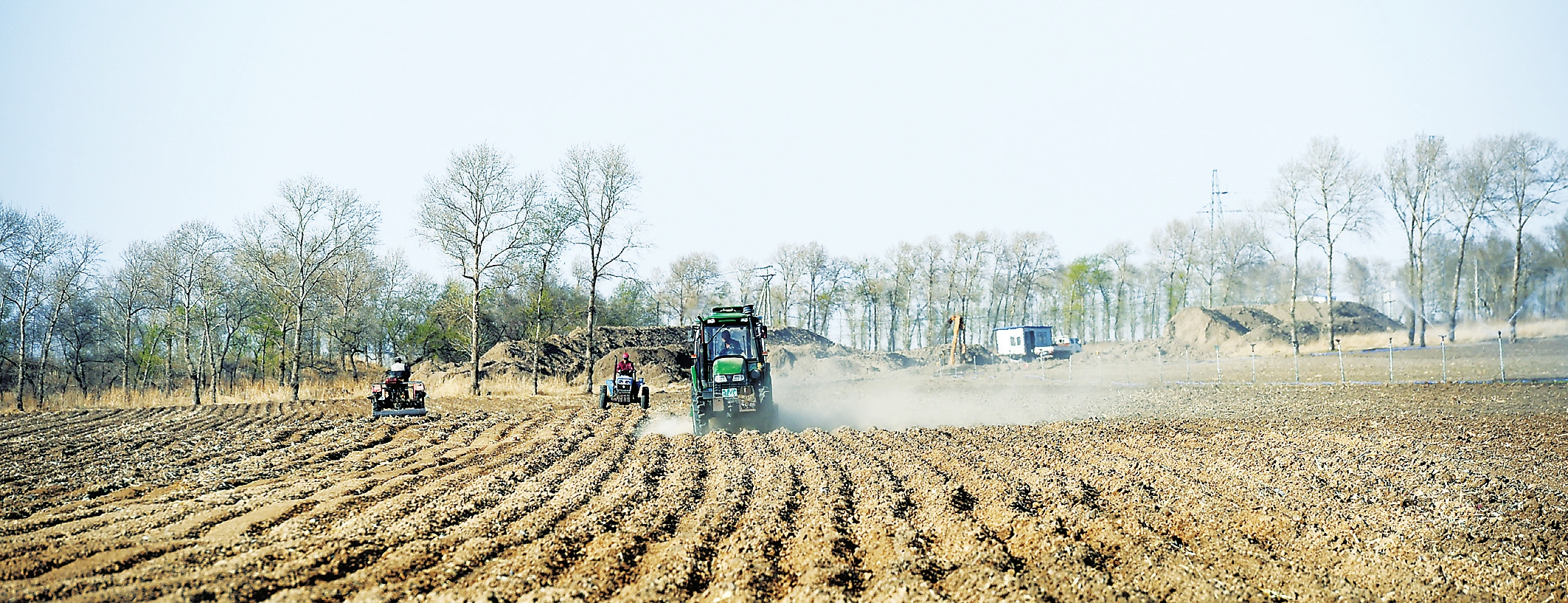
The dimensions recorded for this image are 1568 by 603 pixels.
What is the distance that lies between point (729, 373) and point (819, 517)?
26.9 feet

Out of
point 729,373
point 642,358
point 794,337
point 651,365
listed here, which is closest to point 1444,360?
point 729,373

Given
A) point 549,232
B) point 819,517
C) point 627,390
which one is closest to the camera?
point 819,517

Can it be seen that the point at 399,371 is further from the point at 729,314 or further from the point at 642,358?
the point at 642,358

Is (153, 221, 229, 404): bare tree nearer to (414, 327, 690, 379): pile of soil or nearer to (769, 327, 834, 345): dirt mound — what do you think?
(414, 327, 690, 379): pile of soil

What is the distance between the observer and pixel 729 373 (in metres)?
15.5

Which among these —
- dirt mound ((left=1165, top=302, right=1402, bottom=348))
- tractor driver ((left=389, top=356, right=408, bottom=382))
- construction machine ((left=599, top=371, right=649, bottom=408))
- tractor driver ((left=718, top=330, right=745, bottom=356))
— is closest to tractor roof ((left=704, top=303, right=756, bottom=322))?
tractor driver ((left=718, top=330, right=745, bottom=356))

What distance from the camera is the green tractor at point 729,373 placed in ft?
50.8

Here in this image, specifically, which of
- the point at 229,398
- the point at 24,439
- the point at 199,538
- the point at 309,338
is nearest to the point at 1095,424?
the point at 199,538

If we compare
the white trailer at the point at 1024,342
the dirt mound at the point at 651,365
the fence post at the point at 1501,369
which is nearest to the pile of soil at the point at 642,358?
the dirt mound at the point at 651,365

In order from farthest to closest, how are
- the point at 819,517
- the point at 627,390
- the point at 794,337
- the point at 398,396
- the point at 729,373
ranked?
the point at 794,337
the point at 398,396
the point at 627,390
the point at 729,373
the point at 819,517

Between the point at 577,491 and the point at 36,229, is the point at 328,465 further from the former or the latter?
the point at 36,229

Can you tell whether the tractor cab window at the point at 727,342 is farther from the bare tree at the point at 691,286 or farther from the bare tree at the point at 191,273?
the bare tree at the point at 691,286

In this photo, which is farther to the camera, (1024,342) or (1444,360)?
(1024,342)

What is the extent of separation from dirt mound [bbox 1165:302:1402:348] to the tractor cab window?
41.6 meters
